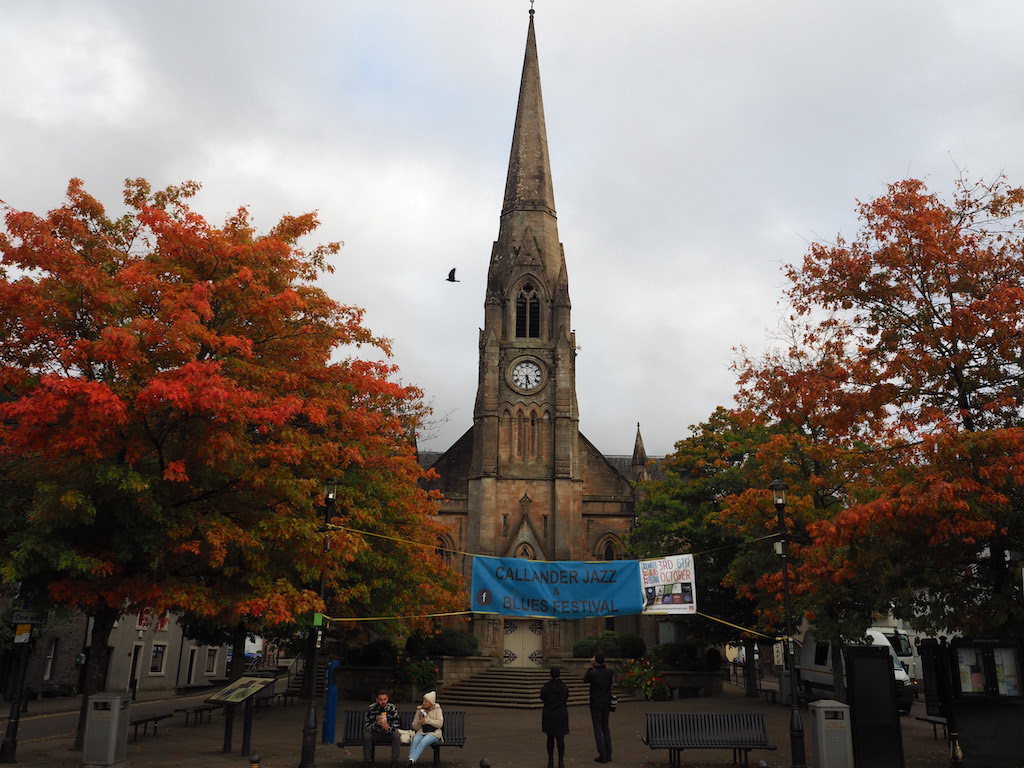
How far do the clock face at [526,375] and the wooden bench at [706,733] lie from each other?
104 feet

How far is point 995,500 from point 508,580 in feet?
29.1

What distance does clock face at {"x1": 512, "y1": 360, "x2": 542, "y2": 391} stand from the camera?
45750 millimetres

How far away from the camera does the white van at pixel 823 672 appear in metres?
26.6

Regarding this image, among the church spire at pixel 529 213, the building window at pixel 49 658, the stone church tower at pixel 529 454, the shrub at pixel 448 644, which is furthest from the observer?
the church spire at pixel 529 213

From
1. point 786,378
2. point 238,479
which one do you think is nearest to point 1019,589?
point 786,378

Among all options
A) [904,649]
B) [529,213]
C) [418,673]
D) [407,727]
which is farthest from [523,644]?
[407,727]

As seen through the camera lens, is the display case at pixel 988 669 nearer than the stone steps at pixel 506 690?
Yes

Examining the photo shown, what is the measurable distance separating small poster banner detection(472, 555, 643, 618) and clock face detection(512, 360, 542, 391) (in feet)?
95.9

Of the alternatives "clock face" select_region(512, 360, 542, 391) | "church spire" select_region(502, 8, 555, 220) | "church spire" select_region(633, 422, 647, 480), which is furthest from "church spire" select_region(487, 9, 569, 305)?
"church spire" select_region(633, 422, 647, 480)

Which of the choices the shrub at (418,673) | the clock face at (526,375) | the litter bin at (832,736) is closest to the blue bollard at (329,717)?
the litter bin at (832,736)

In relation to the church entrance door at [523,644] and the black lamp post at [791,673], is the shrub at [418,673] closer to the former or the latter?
the church entrance door at [523,644]

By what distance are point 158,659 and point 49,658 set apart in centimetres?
882

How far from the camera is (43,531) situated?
13102 mm

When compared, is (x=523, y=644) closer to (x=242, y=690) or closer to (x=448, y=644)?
(x=448, y=644)
